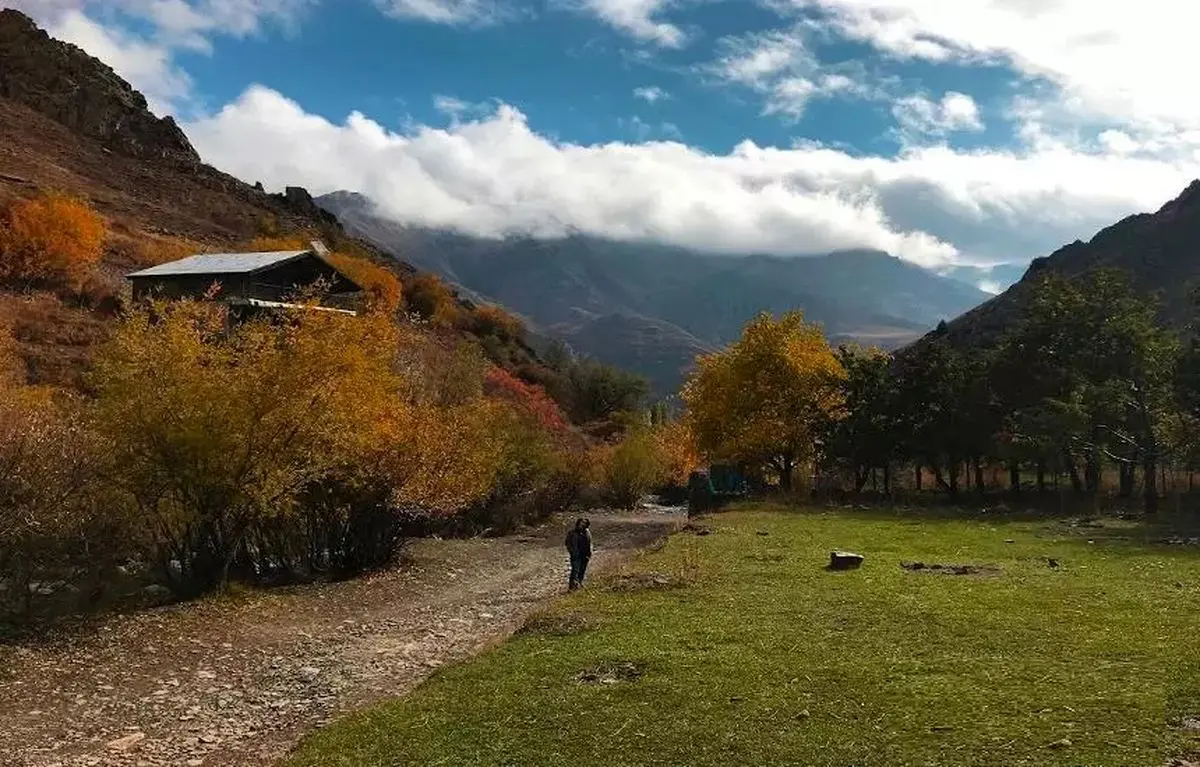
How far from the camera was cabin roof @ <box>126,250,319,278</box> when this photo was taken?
59.2 meters

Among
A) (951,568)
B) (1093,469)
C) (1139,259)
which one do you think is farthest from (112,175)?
(1139,259)

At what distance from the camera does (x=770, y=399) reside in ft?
178

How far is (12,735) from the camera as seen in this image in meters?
13.8

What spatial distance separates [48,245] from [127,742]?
71.0 metres

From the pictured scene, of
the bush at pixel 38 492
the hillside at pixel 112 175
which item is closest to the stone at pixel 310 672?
the bush at pixel 38 492

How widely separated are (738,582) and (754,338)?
118ft

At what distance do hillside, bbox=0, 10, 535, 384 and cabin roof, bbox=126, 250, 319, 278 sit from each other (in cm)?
794

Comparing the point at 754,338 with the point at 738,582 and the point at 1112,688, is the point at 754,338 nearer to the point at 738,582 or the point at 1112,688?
the point at 738,582

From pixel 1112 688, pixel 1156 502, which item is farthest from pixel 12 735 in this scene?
pixel 1156 502

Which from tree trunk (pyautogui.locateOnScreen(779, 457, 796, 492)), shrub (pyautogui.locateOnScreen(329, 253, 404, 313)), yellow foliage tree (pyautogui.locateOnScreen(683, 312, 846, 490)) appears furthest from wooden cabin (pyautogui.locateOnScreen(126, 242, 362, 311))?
shrub (pyautogui.locateOnScreen(329, 253, 404, 313))

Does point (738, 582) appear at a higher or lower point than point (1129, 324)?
lower

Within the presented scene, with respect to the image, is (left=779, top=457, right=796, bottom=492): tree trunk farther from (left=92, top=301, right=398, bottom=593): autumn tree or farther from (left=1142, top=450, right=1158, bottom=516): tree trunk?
(left=92, top=301, right=398, bottom=593): autumn tree

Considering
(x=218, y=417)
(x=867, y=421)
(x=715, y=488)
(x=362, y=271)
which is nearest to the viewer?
(x=218, y=417)

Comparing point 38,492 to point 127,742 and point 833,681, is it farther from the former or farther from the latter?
point 833,681
